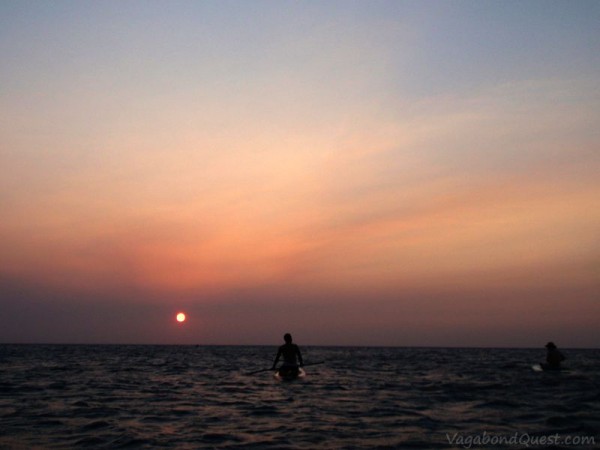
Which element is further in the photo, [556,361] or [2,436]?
[556,361]

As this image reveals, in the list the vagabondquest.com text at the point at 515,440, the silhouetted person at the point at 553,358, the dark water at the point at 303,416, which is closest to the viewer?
the vagabondquest.com text at the point at 515,440

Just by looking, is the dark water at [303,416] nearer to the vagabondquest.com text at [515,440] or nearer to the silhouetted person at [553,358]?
the vagabondquest.com text at [515,440]

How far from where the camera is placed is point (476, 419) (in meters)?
16.1

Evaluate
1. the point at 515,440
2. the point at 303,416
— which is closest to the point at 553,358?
the point at 303,416

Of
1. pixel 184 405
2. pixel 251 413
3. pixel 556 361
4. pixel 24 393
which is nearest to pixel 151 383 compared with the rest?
pixel 24 393

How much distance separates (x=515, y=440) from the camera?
1312cm

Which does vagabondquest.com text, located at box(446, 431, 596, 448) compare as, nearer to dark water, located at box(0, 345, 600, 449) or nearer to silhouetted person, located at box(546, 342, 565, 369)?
dark water, located at box(0, 345, 600, 449)

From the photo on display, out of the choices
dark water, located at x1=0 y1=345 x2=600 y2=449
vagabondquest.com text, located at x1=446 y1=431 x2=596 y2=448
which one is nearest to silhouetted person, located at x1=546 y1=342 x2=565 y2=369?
Result: dark water, located at x1=0 y1=345 x2=600 y2=449

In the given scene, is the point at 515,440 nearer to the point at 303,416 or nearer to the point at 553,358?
the point at 303,416

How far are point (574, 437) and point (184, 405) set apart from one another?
13.5 m

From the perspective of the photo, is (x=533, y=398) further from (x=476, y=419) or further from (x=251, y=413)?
(x=251, y=413)

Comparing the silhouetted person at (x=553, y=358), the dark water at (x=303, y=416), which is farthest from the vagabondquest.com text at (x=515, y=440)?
the silhouetted person at (x=553, y=358)

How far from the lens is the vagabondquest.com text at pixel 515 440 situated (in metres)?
12.7

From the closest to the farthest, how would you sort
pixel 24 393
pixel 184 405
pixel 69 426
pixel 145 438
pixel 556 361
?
pixel 145 438
pixel 69 426
pixel 184 405
pixel 24 393
pixel 556 361
